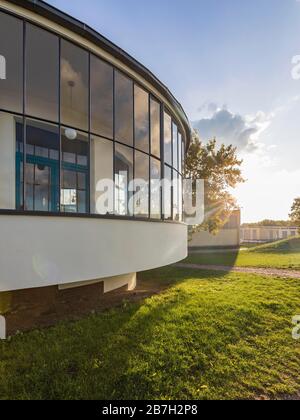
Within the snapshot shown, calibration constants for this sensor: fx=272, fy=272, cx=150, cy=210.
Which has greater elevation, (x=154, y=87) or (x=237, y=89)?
(x=237, y=89)

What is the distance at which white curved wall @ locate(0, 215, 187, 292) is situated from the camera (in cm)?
439

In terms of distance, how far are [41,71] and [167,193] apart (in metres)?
4.91

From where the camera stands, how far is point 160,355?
177 inches

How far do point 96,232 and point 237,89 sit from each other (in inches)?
319

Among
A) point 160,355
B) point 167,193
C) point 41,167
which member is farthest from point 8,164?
point 160,355

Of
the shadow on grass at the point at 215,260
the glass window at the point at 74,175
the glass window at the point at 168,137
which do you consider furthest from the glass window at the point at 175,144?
the shadow on grass at the point at 215,260

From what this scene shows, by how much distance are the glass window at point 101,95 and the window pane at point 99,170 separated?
755 mm

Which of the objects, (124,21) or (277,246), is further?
(277,246)

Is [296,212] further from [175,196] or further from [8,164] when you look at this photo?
[8,164]

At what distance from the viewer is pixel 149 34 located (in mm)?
8945

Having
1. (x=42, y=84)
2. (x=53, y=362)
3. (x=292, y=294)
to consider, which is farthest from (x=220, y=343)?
(x=42, y=84)

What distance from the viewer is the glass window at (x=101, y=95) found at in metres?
6.65
